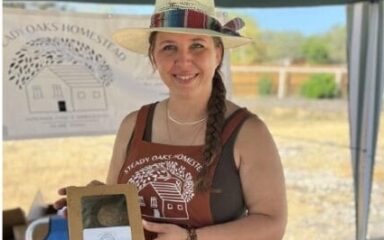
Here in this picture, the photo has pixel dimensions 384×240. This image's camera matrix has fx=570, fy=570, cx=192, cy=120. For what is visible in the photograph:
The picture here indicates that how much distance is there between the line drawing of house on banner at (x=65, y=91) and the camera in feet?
9.06

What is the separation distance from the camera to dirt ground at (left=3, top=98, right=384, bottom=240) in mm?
4746

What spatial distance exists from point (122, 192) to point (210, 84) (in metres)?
0.36

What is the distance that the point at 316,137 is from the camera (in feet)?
28.9

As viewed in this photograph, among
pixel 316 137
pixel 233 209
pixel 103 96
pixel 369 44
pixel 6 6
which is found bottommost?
pixel 316 137

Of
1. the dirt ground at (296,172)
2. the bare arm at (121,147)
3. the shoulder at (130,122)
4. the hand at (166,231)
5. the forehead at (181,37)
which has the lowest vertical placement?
the dirt ground at (296,172)

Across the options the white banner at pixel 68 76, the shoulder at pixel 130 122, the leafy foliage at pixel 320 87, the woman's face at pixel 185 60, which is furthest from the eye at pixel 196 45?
the leafy foliage at pixel 320 87

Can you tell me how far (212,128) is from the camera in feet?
4.26

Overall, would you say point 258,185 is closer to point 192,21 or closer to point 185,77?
point 185,77

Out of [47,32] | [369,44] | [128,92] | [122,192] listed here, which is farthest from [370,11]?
[122,192]

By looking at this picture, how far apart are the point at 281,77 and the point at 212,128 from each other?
10800 mm

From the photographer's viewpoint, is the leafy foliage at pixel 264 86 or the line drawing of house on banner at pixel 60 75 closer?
the line drawing of house on banner at pixel 60 75

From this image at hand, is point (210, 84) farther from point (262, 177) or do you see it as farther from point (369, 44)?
point (369, 44)

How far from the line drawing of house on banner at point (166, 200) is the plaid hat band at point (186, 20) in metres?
0.36

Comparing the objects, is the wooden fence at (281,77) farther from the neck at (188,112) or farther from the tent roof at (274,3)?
the neck at (188,112)
